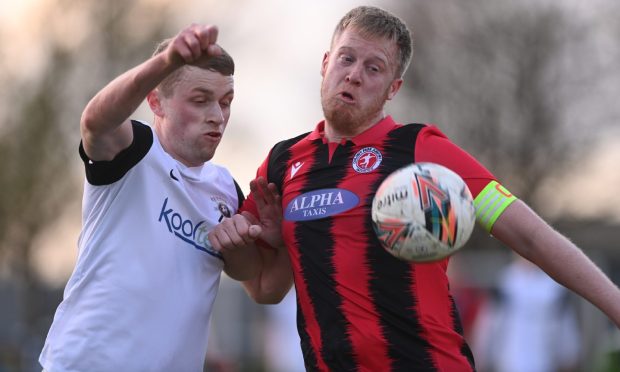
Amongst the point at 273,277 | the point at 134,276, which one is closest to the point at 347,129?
the point at 273,277

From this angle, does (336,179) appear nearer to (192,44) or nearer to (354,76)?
(354,76)

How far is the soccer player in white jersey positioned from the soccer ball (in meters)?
0.90

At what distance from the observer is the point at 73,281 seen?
17.5 ft

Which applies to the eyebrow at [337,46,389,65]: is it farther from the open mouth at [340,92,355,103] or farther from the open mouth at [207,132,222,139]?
the open mouth at [207,132,222,139]

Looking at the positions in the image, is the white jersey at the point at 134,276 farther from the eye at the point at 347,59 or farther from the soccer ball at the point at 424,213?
the soccer ball at the point at 424,213

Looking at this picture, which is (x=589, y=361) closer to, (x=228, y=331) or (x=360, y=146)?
(x=228, y=331)

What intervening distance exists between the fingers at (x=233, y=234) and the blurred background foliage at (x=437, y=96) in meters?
21.3

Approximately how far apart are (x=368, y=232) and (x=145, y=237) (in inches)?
42.4

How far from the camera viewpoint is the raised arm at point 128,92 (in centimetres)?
455

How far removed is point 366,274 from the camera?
5.20 metres

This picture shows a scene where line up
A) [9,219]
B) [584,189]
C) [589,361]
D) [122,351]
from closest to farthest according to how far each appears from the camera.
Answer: [122,351]
[589,361]
[9,219]
[584,189]

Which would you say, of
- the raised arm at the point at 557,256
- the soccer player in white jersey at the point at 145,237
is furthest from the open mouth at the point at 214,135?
the raised arm at the point at 557,256

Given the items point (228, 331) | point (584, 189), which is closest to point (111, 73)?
point (228, 331)

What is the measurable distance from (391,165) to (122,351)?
1557 millimetres
